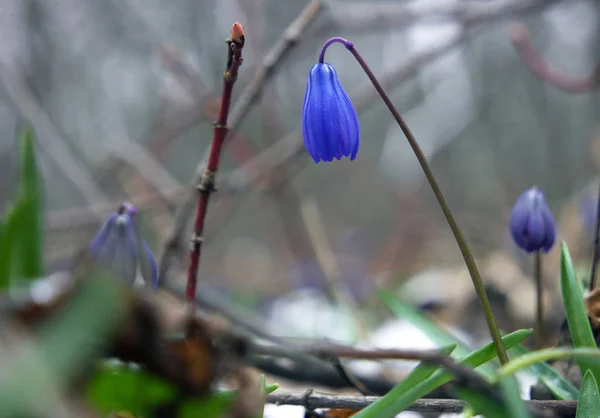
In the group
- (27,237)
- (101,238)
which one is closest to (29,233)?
(27,237)

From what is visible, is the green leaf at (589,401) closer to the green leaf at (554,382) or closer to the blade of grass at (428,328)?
the green leaf at (554,382)

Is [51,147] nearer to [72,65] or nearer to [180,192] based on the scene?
[180,192]

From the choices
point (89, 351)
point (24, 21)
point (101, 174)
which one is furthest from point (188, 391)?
point (24, 21)

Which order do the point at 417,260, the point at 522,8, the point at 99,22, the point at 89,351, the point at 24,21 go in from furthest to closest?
the point at 99,22
the point at 24,21
the point at 417,260
the point at 522,8
the point at 89,351

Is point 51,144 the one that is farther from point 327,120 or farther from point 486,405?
point 486,405

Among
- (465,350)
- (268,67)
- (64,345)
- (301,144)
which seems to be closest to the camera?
(64,345)

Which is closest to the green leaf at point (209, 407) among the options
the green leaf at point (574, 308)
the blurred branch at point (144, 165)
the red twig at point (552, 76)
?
the green leaf at point (574, 308)

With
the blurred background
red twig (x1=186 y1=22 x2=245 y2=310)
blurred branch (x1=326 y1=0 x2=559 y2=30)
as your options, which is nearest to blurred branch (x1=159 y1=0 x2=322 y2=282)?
the blurred background
